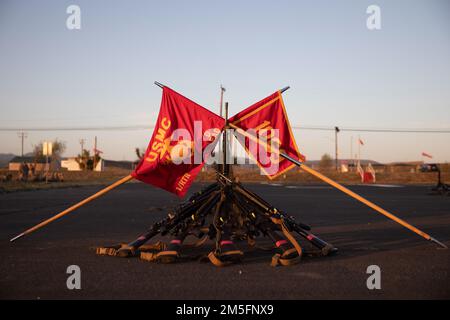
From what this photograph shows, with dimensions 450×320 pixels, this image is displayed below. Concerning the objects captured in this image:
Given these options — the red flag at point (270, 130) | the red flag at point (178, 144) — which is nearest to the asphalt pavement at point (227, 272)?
the red flag at point (178, 144)

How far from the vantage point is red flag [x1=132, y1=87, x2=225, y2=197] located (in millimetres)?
7238

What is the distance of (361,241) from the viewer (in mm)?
8852

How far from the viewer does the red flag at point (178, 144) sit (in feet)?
23.7

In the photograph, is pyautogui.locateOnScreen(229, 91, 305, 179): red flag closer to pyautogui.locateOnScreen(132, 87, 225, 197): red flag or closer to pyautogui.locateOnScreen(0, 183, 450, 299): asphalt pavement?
pyautogui.locateOnScreen(132, 87, 225, 197): red flag

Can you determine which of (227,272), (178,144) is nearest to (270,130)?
(178,144)

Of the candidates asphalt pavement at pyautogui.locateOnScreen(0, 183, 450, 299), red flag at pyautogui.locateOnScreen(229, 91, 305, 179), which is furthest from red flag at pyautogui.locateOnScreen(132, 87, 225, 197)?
asphalt pavement at pyautogui.locateOnScreen(0, 183, 450, 299)

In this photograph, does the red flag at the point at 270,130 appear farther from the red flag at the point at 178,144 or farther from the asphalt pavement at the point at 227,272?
the asphalt pavement at the point at 227,272

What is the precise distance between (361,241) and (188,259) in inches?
159

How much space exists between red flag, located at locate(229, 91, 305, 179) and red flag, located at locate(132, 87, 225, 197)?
49cm

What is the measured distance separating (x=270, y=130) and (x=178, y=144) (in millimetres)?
1661

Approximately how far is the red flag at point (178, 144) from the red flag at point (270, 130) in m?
0.49

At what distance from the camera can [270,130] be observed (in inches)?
287
